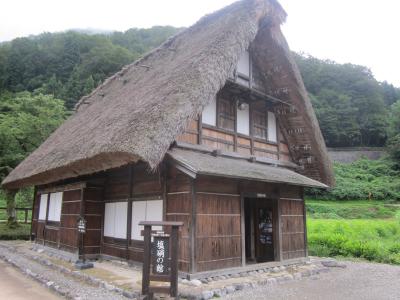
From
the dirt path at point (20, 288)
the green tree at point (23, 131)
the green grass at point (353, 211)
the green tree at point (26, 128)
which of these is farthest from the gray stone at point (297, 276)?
the green grass at point (353, 211)

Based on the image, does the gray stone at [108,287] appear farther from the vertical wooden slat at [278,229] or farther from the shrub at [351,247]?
the shrub at [351,247]

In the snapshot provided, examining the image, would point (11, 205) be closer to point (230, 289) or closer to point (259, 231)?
point (259, 231)

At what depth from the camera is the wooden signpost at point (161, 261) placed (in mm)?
5695

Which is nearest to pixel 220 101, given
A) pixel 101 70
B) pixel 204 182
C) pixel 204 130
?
pixel 204 130

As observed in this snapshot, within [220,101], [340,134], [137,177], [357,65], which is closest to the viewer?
[137,177]

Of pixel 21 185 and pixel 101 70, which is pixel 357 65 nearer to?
pixel 101 70

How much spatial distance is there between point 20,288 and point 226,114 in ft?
21.6

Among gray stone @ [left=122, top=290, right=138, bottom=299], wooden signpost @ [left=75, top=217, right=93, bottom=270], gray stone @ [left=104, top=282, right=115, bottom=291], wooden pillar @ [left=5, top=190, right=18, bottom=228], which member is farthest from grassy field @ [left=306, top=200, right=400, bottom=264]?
wooden pillar @ [left=5, top=190, right=18, bottom=228]

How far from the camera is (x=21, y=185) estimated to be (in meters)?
13.4

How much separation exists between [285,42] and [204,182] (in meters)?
5.81

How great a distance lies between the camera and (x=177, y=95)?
7.27 metres

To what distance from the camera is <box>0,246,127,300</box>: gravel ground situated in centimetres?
599

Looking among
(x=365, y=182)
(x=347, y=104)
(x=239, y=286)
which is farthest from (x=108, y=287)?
(x=347, y=104)

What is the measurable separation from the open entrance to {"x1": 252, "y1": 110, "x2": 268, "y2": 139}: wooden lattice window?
210cm
